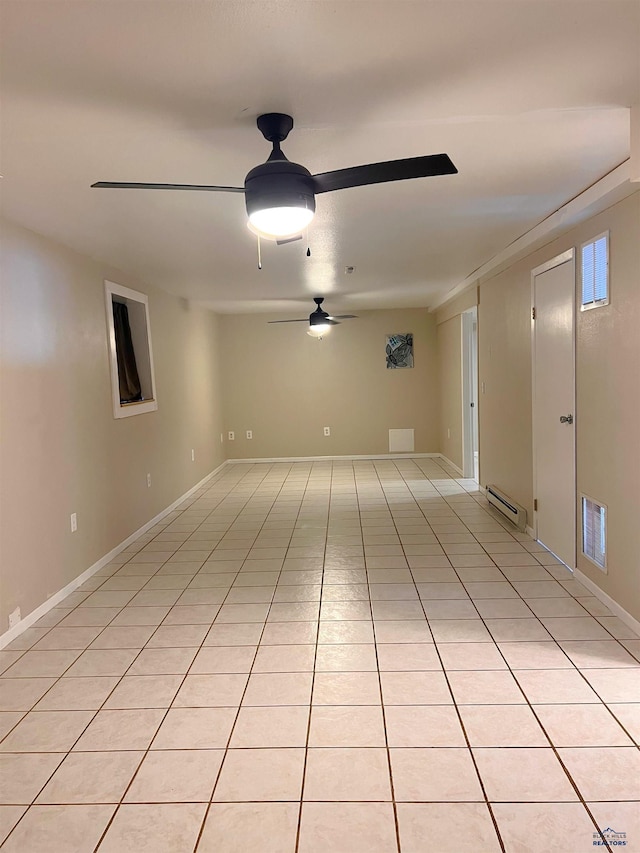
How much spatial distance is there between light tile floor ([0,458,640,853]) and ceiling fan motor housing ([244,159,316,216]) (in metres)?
1.85

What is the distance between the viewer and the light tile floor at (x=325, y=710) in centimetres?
171

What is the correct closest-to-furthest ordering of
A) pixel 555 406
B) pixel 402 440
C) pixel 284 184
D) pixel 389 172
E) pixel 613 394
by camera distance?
pixel 389 172
pixel 284 184
pixel 613 394
pixel 555 406
pixel 402 440

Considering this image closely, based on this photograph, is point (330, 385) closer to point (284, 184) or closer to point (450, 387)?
point (450, 387)

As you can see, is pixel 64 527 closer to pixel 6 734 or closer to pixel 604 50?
pixel 6 734

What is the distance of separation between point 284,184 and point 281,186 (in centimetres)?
1

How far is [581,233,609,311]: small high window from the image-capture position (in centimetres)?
305

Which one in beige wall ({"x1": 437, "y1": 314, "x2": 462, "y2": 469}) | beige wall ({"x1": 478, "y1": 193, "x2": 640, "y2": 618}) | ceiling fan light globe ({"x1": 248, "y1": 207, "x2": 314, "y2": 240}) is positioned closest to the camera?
ceiling fan light globe ({"x1": 248, "y1": 207, "x2": 314, "y2": 240})

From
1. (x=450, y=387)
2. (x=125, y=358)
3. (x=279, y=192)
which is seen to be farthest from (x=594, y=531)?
(x=450, y=387)

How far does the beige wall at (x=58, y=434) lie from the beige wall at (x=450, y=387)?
364 centimetres

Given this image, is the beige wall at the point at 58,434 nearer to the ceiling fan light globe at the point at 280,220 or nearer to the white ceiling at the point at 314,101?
the white ceiling at the point at 314,101

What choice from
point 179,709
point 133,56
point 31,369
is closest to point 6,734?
point 179,709

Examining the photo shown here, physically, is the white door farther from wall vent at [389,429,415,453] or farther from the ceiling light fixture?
wall vent at [389,429,415,453]

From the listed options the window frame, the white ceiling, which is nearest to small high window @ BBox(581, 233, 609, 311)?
the window frame

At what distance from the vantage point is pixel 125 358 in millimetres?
5031
